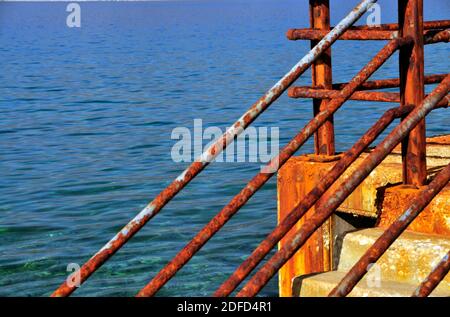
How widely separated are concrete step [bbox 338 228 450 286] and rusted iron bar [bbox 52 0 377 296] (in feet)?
3.08

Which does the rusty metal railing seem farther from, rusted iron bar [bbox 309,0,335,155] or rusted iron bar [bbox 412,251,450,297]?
rusted iron bar [bbox 309,0,335,155]

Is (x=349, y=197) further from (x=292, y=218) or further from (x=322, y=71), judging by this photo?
(x=292, y=218)

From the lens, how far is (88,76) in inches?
1502

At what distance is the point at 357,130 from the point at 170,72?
65.0 ft

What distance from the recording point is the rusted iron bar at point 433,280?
13.5ft

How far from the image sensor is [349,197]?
6.05 m

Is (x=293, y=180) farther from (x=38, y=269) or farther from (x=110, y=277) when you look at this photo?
(x=38, y=269)

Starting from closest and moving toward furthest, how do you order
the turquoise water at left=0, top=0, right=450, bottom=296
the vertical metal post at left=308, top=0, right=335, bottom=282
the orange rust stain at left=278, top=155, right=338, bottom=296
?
the orange rust stain at left=278, top=155, right=338, bottom=296, the vertical metal post at left=308, top=0, right=335, bottom=282, the turquoise water at left=0, top=0, right=450, bottom=296

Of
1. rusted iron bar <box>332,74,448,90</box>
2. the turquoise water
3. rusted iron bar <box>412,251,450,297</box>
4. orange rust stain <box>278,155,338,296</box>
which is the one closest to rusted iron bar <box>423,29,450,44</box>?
rusted iron bar <box>332,74,448,90</box>

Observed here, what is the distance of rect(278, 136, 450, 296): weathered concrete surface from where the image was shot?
5.48m

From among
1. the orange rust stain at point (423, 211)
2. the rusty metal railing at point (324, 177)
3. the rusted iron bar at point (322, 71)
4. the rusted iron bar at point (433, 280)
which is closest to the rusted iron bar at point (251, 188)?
the rusty metal railing at point (324, 177)

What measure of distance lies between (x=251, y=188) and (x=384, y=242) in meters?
0.71

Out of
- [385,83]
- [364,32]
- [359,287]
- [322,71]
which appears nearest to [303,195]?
[322,71]

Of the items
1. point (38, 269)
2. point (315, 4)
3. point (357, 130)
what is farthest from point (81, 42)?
point (315, 4)
